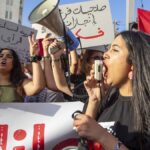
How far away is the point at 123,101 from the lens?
196 centimetres

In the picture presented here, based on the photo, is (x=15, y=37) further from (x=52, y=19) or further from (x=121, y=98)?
(x=121, y=98)

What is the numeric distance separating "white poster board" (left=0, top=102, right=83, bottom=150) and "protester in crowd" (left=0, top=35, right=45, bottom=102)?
544 mm

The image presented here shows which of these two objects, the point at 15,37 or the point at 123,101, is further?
the point at 15,37

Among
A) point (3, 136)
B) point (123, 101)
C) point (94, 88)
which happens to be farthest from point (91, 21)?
point (123, 101)

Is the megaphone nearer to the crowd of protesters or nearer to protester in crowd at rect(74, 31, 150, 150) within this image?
the crowd of protesters

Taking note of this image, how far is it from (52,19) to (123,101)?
1116mm

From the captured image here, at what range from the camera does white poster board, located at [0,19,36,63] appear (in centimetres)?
386

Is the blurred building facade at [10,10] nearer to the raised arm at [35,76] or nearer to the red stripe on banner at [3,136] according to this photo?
the raised arm at [35,76]

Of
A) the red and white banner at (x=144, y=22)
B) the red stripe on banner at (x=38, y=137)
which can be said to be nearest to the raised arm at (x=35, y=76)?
the red stripe on banner at (x=38, y=137)

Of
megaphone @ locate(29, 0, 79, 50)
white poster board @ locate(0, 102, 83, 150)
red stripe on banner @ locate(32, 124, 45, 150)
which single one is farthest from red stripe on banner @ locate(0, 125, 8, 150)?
megaphone @ locate(29, 0, 79, 50)

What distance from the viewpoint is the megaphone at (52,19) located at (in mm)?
2896

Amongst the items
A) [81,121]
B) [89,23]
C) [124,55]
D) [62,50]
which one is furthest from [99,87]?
[89,23]

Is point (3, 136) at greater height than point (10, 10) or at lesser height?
lesser

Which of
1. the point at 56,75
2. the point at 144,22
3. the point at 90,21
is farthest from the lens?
the point at 144,22
